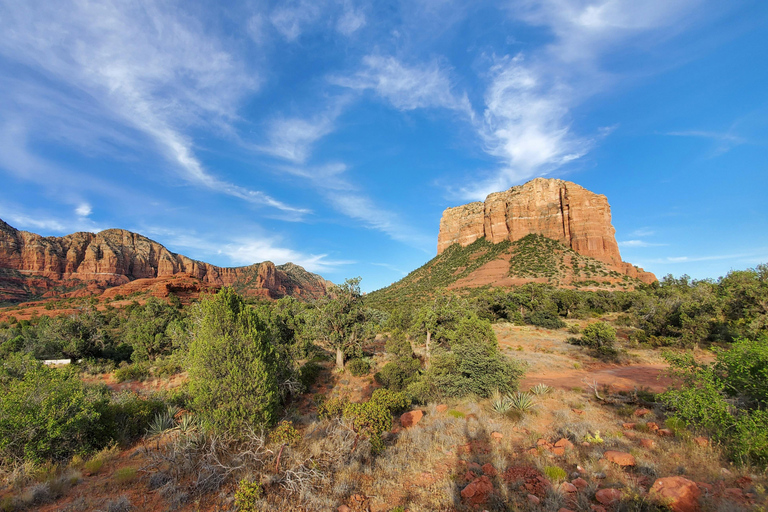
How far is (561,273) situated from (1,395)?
248 feet

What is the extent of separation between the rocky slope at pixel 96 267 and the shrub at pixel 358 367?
4250 centimetres

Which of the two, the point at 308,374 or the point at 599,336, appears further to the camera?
the point at 599,336

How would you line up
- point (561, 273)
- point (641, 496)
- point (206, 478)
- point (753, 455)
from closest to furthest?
point (641, 496)
point (753, 455)
point (206, 478)
point (561, 273)

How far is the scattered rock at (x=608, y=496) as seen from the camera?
15.8 feet

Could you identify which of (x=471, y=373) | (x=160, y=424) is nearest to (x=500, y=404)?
(x=471, y=373)

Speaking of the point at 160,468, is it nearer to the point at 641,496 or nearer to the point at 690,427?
the point at 641,496

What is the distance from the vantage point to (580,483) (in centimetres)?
552

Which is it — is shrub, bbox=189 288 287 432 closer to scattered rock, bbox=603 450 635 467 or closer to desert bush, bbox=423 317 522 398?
desert bush, bbox=423 317 522 398

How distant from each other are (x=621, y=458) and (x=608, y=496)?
62.5 inches

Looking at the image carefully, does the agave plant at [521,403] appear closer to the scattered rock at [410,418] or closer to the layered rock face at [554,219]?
the scattered rock at [410,418]

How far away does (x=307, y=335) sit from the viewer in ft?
66.6

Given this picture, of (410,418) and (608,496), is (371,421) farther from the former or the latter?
(608,496)

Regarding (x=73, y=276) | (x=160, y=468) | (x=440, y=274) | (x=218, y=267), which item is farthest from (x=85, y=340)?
(x=218, y=267)

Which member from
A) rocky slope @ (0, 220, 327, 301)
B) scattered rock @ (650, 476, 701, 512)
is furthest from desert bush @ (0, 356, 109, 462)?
rocky slope @ (0, 220, 327, 301)
